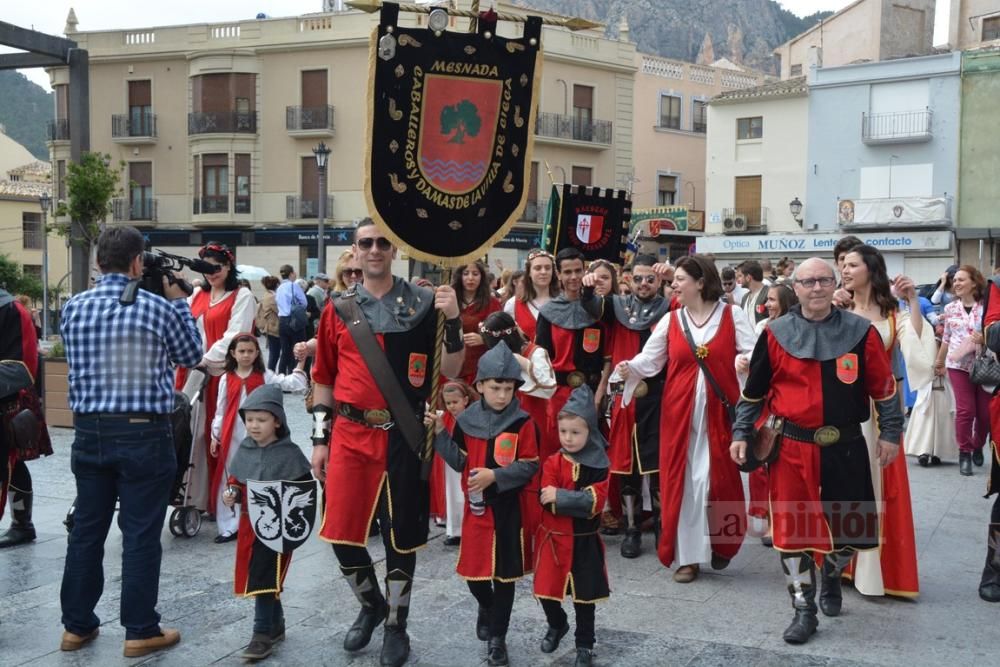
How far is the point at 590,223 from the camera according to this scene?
393 inches

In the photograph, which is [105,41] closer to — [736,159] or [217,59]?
[217,59]

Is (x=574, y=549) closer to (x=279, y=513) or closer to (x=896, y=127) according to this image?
(x=279, y=513)

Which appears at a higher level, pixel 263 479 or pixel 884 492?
pixel 263 479

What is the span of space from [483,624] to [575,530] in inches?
28.4

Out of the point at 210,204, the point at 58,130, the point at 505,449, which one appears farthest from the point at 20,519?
the point at 58,130

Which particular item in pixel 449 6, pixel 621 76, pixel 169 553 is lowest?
pixel 169 553

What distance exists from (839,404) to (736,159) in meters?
34.1

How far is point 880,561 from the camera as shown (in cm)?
599

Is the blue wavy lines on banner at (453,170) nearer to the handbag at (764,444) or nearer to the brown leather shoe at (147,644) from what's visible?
the handbag at (764,444)

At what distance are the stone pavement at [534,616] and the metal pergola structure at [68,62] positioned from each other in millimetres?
5682

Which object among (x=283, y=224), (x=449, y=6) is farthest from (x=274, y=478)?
(x=283, y=224)

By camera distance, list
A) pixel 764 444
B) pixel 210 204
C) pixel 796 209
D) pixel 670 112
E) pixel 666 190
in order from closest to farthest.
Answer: pixel 764 444
pixel 796 209
pixel 210 204
pixel 666 190
pixel 670 112

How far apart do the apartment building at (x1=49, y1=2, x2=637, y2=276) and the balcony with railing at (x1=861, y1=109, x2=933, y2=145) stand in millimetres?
9128

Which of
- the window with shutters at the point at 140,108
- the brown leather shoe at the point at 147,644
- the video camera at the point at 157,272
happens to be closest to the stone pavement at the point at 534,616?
the brown leather shoe at the point at 147,644
